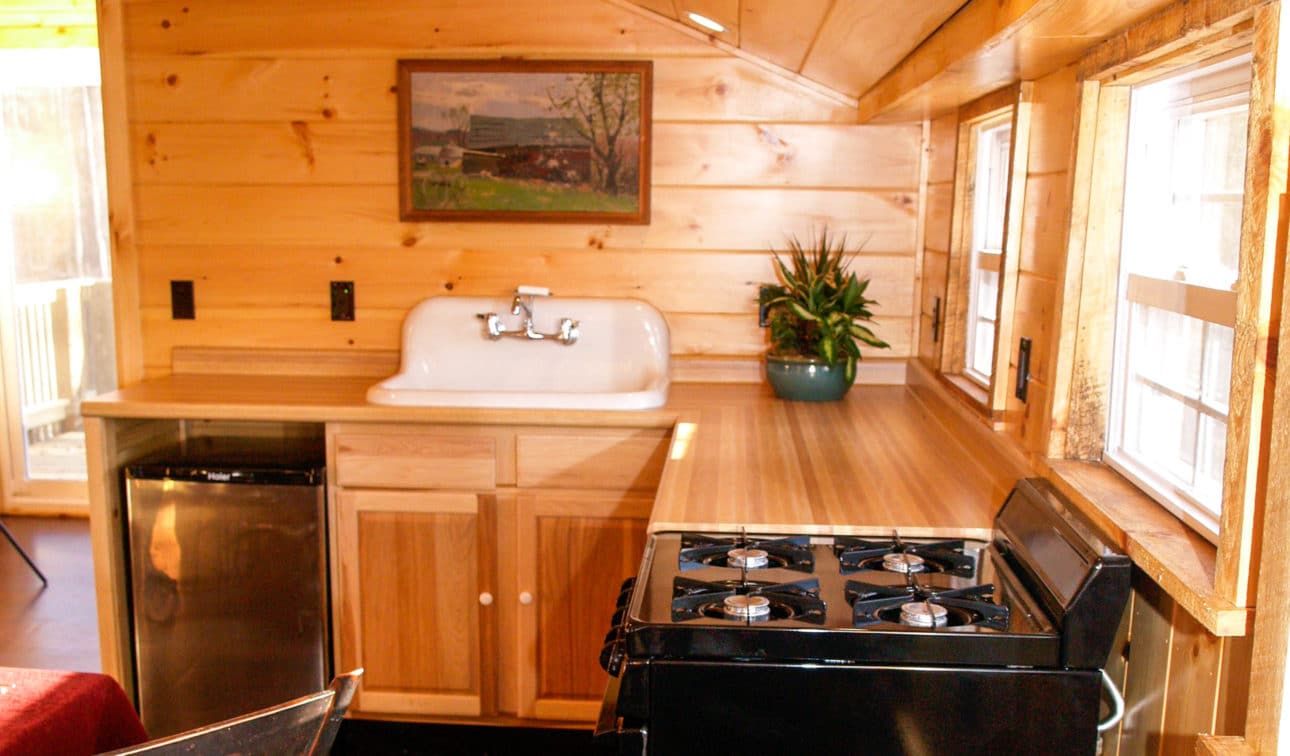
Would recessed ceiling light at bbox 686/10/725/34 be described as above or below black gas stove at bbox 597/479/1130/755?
above

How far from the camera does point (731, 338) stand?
3.22 meters

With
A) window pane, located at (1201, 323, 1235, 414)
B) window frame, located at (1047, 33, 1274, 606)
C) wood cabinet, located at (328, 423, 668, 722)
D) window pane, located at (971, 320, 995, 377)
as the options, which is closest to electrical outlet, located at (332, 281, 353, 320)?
wood cabinet, located at (328, 423, 668, 722)

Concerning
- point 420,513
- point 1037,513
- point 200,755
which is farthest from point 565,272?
point 200,755

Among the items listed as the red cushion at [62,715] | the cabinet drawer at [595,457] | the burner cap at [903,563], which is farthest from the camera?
the cabinet drawer at [595,457]

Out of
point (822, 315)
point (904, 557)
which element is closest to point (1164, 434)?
point (904, 557)

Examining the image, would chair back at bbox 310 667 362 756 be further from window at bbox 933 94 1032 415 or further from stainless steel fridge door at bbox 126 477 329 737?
stainless steel fridge door at bbox 126 477 329 737

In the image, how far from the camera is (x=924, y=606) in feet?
4.79

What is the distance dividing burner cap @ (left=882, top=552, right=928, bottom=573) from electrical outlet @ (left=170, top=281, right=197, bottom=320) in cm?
240

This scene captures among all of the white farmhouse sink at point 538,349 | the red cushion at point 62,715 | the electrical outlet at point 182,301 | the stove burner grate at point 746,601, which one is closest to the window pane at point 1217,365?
the stove burner grate at point 746,601

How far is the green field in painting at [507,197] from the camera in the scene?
3.15 m

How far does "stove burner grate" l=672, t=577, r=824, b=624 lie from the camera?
1451 millimetres

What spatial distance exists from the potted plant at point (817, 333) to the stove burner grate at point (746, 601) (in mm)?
1410

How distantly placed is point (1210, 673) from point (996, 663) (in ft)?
0.84

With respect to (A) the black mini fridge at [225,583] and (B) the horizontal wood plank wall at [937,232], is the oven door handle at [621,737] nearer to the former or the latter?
(A) the black mini fridge at [225,583]
